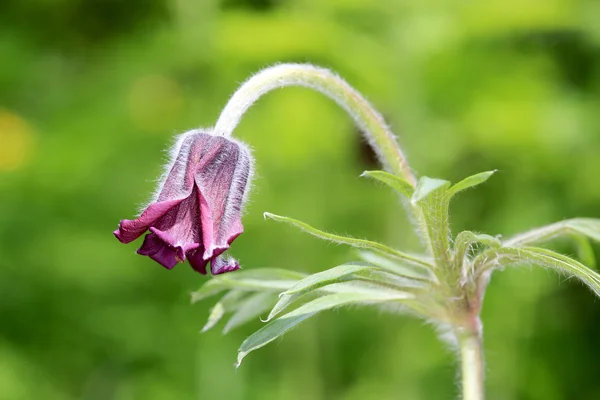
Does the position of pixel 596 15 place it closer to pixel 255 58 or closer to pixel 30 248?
pixel 255 58

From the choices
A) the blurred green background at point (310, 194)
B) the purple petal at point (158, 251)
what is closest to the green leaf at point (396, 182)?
the purple petal at point (158, 251)

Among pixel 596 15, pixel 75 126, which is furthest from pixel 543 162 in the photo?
pixel 75 126

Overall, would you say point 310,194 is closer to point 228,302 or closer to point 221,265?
point 228,302

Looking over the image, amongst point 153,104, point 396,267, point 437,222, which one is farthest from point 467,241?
point 153,104

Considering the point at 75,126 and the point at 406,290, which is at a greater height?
the point at 75,126

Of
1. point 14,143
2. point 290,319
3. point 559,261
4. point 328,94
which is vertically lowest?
point 290,319

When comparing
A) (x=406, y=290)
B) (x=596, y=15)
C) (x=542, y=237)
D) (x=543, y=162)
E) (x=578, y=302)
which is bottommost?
(x=406, y=290)
